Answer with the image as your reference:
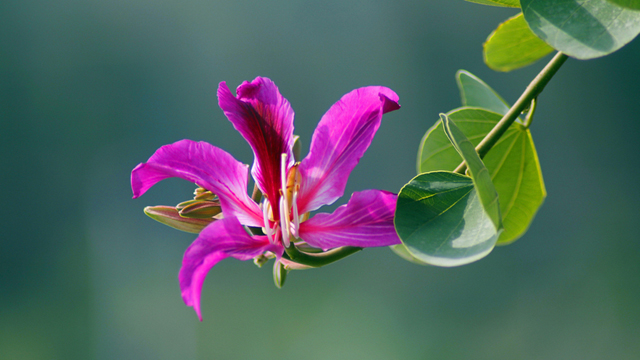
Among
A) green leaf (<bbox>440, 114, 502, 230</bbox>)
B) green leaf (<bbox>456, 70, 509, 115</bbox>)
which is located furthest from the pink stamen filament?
green leaf (<bbox>456, 70, 509, 115</bbox>)

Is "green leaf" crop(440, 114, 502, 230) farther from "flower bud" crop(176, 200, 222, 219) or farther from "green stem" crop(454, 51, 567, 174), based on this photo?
"flower bud" crop(176, 200, 222, 219)

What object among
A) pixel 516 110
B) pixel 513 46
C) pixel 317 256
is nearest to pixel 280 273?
pixel 317 256

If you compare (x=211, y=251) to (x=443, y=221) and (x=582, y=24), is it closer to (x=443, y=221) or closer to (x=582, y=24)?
(x=443, y=221)

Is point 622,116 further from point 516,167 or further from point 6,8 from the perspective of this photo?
point 6,8

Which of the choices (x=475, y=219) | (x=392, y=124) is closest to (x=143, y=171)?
(x=475, y=219)

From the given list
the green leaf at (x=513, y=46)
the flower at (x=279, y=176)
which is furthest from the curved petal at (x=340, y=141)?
the green leaf at (x=513, y=46)

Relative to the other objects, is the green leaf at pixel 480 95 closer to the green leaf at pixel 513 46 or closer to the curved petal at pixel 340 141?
the green leaf at pixel 513 46
